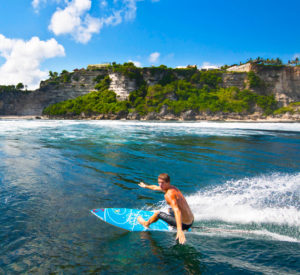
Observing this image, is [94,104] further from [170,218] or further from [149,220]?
[170,218]

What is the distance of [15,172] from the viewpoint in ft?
35.2

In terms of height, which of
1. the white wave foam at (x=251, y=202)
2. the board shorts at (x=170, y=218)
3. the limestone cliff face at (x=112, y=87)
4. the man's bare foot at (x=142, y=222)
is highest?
the limestone cliff face at (x=112, y=87)

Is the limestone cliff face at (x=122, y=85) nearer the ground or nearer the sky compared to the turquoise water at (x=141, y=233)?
nearer the sky

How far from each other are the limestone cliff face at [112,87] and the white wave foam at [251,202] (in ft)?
254

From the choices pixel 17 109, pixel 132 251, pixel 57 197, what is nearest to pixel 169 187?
pixel 132 251

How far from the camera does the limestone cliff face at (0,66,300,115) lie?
82.7 meters

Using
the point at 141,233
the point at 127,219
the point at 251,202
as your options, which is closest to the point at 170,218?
the point at 141,233

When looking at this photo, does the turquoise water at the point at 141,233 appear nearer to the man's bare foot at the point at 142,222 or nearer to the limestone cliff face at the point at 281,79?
the man's bare foot at the point at 142,222

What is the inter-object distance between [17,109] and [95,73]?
131 ft

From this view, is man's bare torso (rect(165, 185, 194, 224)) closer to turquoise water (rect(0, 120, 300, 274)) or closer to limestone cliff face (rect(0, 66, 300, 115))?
turquoise water (rect(0, 120, 300, 274))

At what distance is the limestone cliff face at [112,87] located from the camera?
8269 cm

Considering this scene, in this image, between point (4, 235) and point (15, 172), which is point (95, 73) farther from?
point (4, 235)

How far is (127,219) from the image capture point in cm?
588

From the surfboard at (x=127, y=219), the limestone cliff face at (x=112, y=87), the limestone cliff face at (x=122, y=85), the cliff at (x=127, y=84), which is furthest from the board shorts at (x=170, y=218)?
the limestone cliff face at (x=112, y=87)
